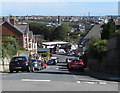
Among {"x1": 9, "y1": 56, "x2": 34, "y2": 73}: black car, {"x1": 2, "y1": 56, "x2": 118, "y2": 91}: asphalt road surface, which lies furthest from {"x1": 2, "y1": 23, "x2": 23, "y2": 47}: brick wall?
{"x1": 2, "y1": 56, "x2": 118, "y2": 91}: asphalt road surface

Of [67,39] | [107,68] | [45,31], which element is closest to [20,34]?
[107,68]

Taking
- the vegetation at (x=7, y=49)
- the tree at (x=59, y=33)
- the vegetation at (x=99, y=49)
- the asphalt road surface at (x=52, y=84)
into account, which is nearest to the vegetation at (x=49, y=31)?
the tree at (x=59, y=33)

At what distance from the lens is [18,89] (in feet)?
50.5

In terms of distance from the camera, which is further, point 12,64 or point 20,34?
point 20,34

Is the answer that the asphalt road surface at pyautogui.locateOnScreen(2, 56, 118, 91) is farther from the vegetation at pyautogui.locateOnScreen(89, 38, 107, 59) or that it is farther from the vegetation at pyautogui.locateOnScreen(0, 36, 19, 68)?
the vegetation at pyautogui.locateOnScreen(89, 38, 107, 59)

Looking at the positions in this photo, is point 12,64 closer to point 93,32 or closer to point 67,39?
point 93,32

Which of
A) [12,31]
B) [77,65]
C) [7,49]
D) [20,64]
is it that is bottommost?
[77,65]

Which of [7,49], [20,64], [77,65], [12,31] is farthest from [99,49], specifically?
[12,31]

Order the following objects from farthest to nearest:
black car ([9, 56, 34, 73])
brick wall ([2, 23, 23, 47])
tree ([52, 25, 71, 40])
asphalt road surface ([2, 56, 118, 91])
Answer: tree ([52, 25, 71, 40]) → brick wall ([2, 23, 23, 47]) → black car ([9, 56, 34, 73]) → asphalt road surface ([2, 56, 118, 91])

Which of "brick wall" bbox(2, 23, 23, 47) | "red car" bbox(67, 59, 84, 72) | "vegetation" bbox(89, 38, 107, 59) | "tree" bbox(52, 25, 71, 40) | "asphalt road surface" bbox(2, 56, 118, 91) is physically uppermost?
"tree" bbox(52, 25, 71, 40)

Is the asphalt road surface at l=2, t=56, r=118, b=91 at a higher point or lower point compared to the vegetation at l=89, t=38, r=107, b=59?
lower

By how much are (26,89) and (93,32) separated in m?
69.5

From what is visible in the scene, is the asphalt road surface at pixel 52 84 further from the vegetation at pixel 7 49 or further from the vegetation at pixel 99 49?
the vegetation at pixel 99 49

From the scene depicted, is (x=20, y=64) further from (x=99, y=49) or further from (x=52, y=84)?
(x=52, y=84)
